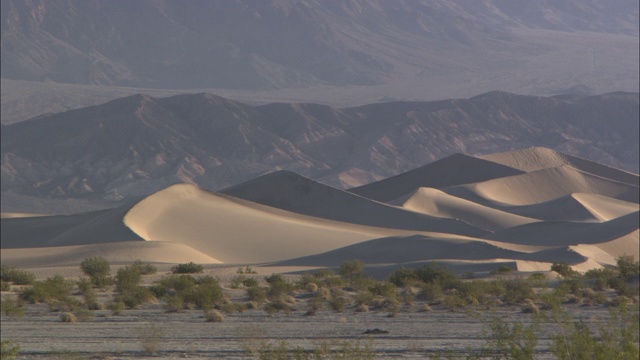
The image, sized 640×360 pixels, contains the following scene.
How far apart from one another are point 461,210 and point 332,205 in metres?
9.42

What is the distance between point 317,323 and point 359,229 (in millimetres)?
43483

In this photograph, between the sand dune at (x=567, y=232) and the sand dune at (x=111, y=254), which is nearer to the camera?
the sand dune at (x=111, y=254)

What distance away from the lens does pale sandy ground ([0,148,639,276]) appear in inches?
1909

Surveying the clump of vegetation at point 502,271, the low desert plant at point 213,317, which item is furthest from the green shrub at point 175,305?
the clump of vegetation at point 502,271

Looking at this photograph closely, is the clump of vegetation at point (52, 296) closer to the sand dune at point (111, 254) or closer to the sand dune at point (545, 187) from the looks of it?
the sand dune at point (111, 254)

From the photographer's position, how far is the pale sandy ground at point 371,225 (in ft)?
159

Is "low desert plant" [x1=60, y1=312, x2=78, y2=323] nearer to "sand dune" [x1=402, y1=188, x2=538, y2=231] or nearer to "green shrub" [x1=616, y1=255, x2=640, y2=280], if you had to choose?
"green shrub" [x1=616, y1=255, x2=640, y2=280]

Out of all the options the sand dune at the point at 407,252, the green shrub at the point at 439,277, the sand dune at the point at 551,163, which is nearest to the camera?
the green shrub at the point at 439,277

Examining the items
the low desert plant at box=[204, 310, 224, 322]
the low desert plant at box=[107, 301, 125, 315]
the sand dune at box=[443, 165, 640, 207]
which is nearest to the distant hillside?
the sand dune at box=[443, 165, 640, 207]

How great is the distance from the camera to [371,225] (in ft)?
222

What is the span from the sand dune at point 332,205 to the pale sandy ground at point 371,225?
9 cm

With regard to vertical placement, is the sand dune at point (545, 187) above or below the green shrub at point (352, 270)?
above

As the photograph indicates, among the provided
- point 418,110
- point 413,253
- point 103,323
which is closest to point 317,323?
point 103,323

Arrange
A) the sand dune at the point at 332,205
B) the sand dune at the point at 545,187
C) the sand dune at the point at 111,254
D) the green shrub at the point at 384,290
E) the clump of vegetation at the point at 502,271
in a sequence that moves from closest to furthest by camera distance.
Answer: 1. the green shrub at the point at 384,290
2. the clump of vegetation at the point at 502,271
3. the sand dune at the point at 111,254
4. the sand dune at the point at 332,205
5. the sand dune at the point at 545,187
